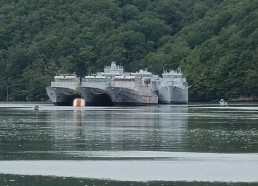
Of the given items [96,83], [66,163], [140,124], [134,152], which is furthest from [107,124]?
[96,83]

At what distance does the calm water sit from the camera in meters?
56.7

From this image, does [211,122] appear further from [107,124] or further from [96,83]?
[96,83]

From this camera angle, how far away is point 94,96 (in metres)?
193

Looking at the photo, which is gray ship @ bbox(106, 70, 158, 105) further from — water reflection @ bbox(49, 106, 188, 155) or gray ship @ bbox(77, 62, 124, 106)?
water reflection @ bbox(49, 106, 188, 155)

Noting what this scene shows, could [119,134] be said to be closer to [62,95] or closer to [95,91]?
[95,91]

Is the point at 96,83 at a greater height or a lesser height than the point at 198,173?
greater

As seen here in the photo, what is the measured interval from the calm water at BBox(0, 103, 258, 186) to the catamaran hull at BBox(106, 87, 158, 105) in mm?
85023

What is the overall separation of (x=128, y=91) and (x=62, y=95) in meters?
11.9

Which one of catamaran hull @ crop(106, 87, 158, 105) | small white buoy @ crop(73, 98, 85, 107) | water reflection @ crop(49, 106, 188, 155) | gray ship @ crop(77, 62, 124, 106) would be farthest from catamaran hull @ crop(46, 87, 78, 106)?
water reflection @ crop(49, 106, 188, 155)

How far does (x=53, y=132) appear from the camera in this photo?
89.2 m

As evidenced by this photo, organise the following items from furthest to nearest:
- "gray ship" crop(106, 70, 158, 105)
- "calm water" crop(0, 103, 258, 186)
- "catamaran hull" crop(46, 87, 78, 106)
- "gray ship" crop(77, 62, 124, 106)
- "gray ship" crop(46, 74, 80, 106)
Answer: "gray ship" crop(46, 74, 80, 106) < "catamaran hull" crop(46, 87, 78, 106) < "gray ship" crop(77, 62, 124, 106) < "gray ship" crop(106, 70, 158, 105) < "calm water" crop(0, 103, 258, 186)

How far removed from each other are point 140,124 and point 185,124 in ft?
13.1

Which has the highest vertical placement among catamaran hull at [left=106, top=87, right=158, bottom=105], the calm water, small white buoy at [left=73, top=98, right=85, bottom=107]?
catamaran hull at [left=106, top=87, right=158, bottom=105]

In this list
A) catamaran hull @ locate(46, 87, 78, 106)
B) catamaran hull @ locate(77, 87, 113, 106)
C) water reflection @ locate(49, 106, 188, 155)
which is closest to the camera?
water reflection @ locate(49, 106, 188, 155)
